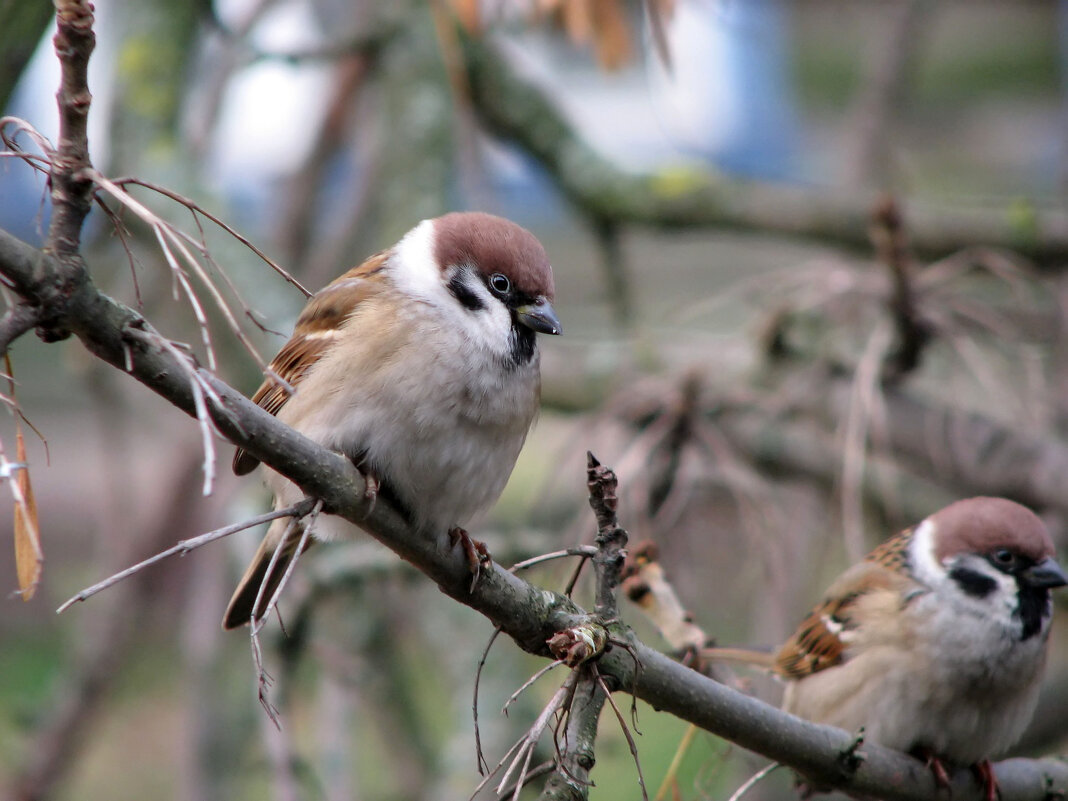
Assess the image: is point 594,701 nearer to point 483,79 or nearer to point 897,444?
point 897,444

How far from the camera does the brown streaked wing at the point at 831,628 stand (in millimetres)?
3230

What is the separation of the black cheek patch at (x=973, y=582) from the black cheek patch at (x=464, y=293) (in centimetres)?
158

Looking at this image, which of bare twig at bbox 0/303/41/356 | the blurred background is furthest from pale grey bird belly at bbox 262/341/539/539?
bare twig at bbox 0/303/41/356

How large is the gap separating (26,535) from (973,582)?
2503 mm

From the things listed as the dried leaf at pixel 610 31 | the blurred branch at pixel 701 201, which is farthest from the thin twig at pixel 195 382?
the blurred branch at pixel 701 201

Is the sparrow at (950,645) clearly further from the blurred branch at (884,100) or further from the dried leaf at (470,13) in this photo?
the blurred branch at (884,100)

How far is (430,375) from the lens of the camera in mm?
2301

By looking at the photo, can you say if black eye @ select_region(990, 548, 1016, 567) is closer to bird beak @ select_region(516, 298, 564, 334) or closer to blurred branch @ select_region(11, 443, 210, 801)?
bird beak @ select_region(516, 298, 564, 334)

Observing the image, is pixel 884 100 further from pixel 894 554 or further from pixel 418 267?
pixel 418 267

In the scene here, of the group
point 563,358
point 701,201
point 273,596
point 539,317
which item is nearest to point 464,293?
point 539,317

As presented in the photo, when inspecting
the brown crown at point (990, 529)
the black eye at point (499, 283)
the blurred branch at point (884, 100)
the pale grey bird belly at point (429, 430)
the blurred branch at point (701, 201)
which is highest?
the blurred branch at point (884, 100)

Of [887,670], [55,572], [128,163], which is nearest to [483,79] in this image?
[128,163]

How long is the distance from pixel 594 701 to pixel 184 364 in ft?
2.59

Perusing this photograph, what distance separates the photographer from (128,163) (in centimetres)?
411
